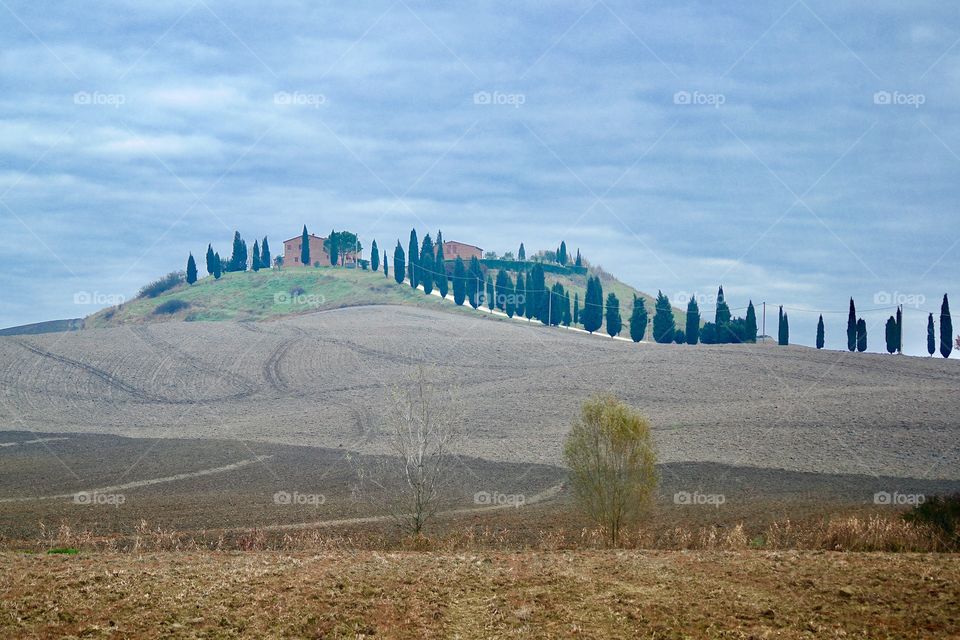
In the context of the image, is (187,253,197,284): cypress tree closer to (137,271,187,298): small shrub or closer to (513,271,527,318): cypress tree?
(137,271,187,298): small shrub

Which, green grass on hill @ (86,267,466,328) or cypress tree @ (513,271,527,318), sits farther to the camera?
cypress tree @ (513,271,527,318)

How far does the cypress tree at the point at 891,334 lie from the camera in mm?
90188

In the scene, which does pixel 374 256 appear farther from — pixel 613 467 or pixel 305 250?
pixel 613 467

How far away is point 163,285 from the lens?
163 metres

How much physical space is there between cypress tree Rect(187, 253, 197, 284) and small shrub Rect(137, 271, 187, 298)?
3171 mm

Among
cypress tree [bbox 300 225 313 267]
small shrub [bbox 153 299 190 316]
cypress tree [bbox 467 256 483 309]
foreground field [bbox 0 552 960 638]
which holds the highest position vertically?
cypress tree [bbox 300 225 313 267]

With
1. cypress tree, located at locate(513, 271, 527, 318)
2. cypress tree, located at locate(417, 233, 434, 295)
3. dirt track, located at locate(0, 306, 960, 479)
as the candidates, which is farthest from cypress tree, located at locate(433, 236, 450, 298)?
dirt track, located at locate(0, 306, 960, 479)

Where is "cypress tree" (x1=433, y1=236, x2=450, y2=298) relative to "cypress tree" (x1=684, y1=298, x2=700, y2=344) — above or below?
above

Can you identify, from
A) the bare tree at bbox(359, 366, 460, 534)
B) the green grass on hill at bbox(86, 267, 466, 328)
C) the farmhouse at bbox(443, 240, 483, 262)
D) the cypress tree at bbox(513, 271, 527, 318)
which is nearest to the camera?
the bare tree at bbox(359, 366, 460, 534)

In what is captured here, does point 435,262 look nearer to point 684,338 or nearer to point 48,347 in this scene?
point 684,338

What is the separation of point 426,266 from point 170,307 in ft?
140

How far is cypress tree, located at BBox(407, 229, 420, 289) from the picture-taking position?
493ft

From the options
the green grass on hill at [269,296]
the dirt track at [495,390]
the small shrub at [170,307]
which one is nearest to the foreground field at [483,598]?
the dirt track at [495,390]

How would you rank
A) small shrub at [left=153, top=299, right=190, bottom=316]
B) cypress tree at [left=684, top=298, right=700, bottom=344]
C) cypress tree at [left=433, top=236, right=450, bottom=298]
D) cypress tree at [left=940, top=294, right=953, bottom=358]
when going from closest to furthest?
cypress tree at [left=940, top=294, right=953, bottom=358] → cypress tree at [left=684, top=298, right=700, bottom=344] → small shrub at [left=153, top=299, right=190, bottom=316] → cypress tree at [left=433, top=236, right=450, bottom=298]
